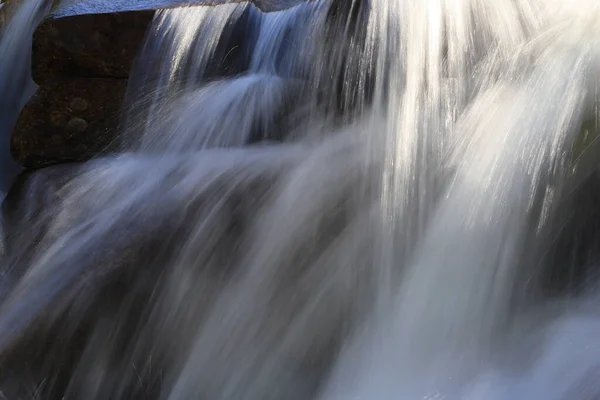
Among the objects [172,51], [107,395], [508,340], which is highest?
[172,51]

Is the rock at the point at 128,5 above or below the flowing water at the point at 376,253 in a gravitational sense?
above

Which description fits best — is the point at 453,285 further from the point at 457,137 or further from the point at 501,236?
the point at 457,137

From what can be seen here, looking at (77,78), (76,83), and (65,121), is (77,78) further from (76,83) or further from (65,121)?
(65,121)

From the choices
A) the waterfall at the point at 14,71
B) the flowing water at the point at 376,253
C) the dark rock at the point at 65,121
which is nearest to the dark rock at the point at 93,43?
the dark rock at the point at 65,121

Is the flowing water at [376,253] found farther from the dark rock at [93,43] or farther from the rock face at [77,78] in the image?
the dark rock at [93,43]

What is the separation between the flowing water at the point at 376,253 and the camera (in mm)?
2037

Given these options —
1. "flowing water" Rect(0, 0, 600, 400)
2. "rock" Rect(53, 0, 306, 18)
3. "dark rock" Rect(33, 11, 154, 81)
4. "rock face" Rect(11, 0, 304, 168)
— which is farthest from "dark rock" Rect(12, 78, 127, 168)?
"flowing water" Rect(0, 0, 600, 400)

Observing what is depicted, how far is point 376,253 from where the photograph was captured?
2.27 m

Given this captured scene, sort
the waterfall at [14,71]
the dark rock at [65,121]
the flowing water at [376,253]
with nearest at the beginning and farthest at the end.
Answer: the flowing water at [376,253], the dark rock at [65,121], the waterfall at [14,71]

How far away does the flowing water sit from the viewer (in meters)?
2.04

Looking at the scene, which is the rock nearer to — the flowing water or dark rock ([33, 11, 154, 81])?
dark rock ([33, 11, 154, 81])

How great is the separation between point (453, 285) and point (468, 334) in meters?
0.16

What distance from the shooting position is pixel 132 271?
237 centimetres

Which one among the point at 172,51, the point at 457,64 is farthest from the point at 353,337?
the point at 172,51
